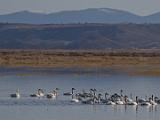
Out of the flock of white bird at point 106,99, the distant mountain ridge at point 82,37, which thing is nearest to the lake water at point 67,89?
the flock of white bird at point 106,99

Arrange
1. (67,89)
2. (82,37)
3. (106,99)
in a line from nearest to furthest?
(106,99) < (67,89) < (82,37)

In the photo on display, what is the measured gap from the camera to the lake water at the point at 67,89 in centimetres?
2936

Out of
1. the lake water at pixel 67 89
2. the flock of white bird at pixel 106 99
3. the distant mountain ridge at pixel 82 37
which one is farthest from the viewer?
the distant mountain ridge at pixel 82 37

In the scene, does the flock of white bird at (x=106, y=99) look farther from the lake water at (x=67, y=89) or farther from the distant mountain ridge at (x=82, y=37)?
the distant mountain ridge at (x=82, y=37)

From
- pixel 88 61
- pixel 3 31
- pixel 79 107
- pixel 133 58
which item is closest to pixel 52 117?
pixel 79 107

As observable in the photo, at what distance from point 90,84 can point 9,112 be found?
578 inches

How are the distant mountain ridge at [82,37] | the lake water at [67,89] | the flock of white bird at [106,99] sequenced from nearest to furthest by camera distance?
the lake water at [67,89], the flock of white bird at [106,99], the distant mountain ridge at [82,37]

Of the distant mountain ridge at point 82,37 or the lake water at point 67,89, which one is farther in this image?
the distant mountain ridge at point 82,37

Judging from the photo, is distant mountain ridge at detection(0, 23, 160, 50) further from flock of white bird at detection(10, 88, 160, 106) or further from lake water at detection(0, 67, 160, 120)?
flock of white bird at detection(10, 88, 160, 106)

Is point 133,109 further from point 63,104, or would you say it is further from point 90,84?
point 90,84

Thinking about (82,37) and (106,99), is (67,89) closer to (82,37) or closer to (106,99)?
(106,99)

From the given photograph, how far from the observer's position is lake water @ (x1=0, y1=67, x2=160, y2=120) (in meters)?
29.4

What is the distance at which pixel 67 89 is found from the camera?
40469 mm

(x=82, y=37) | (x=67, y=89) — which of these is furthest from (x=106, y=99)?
(x=82, y=37)
